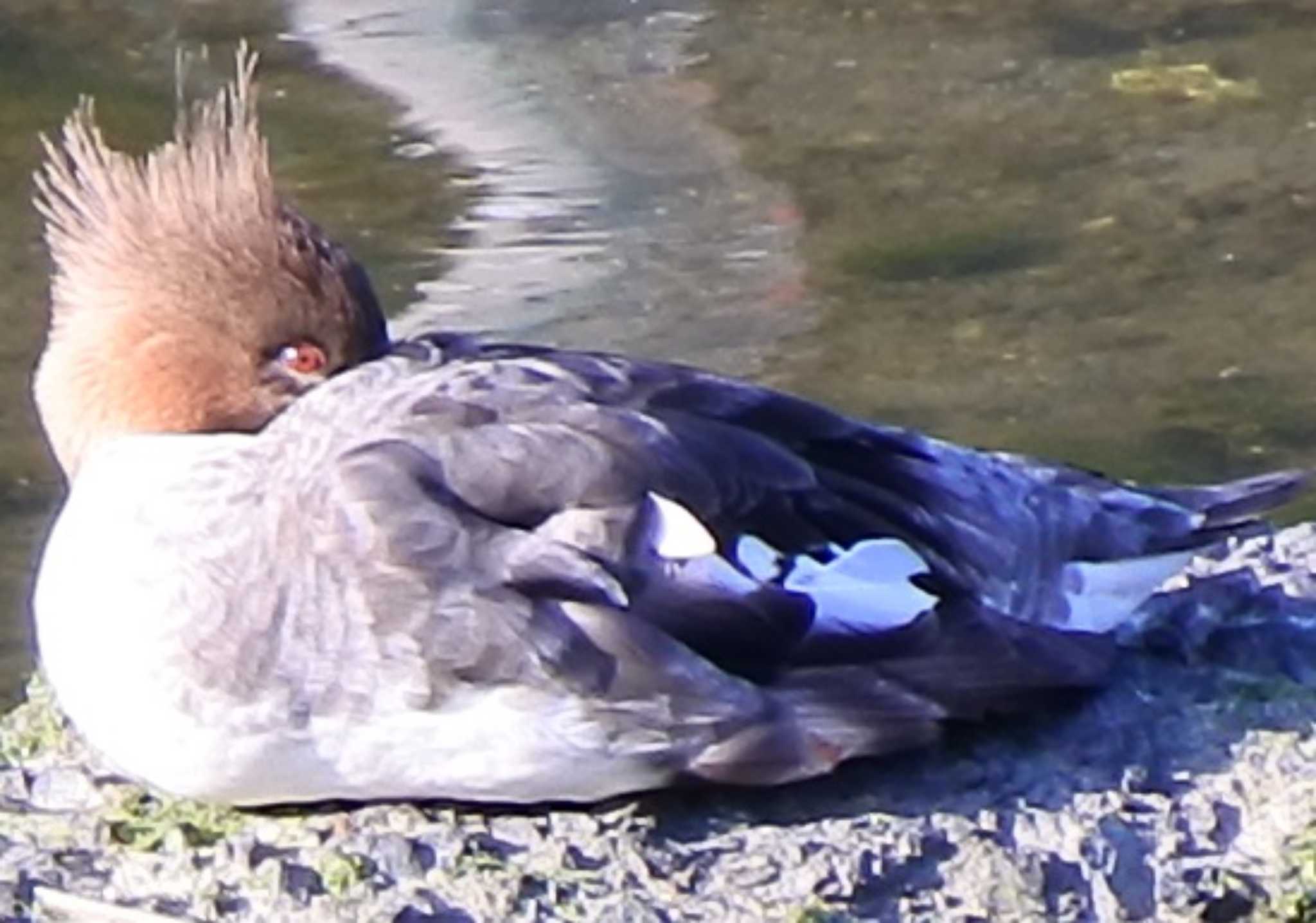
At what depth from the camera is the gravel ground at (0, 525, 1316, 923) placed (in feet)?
11.4

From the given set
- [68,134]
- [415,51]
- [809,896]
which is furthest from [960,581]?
[415,51]

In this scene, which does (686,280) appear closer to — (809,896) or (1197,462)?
(1197,462)

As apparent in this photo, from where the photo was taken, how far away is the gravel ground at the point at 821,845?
3477 millimetres

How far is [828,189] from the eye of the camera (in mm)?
7516

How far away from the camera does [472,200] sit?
24.3 ft

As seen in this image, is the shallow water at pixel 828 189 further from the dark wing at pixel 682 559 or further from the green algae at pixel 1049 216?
the dark wing at pixel 682 559

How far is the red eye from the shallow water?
214cm

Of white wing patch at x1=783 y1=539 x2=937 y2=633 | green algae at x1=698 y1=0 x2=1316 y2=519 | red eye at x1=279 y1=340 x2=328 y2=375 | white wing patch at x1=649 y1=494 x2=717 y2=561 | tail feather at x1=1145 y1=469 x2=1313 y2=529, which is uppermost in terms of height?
red eye at x1=279 y1=340 x2=328 y2=375

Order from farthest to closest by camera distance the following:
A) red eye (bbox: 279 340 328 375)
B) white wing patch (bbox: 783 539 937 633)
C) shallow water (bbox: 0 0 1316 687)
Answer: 1. shallow water (bbox: 0 0 1316 687)
2. red eye (bbox: 279 340 328 375)
3. white wing patch (bbox: 783 539 937 633)

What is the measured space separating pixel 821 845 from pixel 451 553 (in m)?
0.53

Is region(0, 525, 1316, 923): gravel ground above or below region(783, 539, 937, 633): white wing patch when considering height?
below

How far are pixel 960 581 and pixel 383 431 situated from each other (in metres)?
0.72

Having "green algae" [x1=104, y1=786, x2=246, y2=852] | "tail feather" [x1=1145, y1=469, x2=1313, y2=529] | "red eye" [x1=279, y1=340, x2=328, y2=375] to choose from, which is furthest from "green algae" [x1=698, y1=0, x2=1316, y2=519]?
"green algae" [x1=104, y1=786, x2=246, y2=852]

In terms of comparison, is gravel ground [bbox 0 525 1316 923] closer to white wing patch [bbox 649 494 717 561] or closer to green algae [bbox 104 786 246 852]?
green algae [bbox 104 786 246 852]
